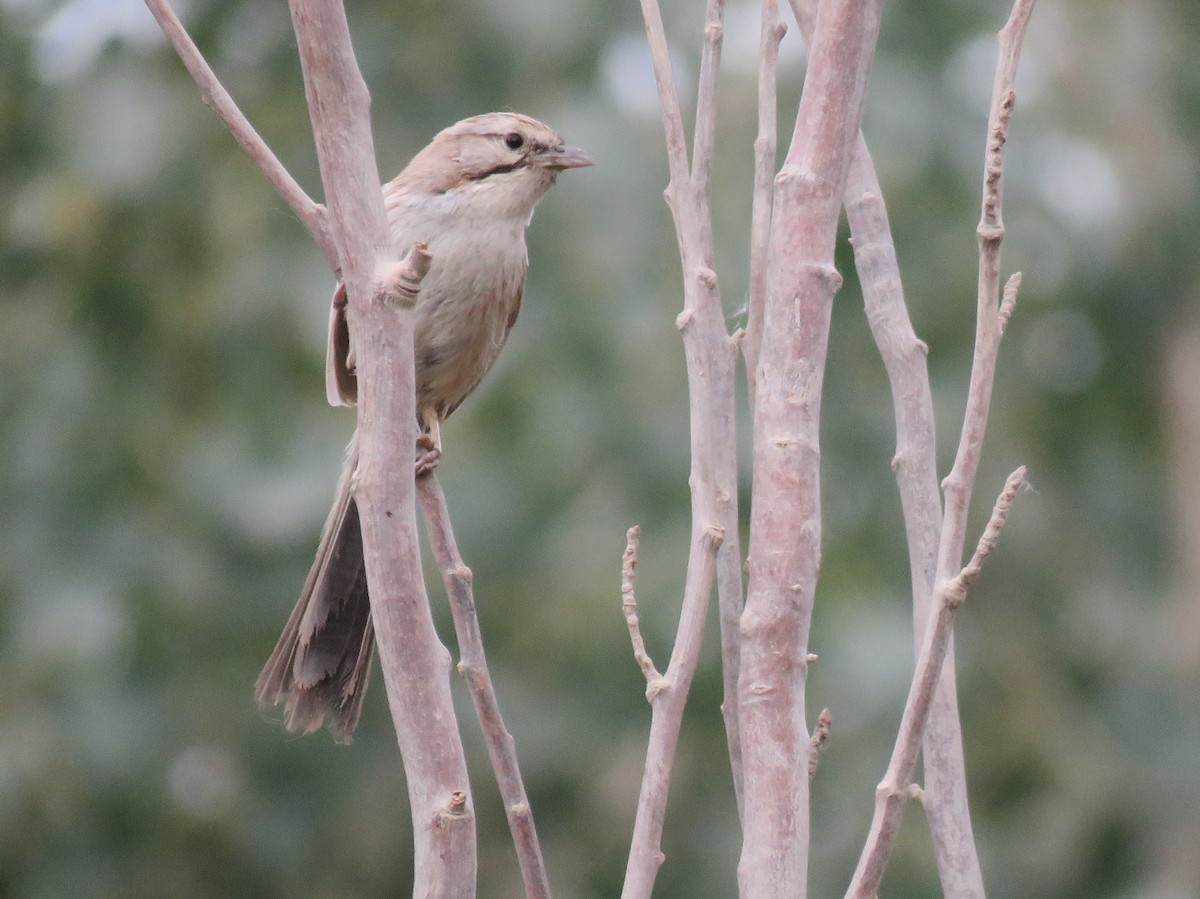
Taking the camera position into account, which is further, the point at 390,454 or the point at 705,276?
the point at 705,276

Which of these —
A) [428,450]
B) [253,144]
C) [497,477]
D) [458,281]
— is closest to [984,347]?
[253,144]

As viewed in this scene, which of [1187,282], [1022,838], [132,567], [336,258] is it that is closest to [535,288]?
[132,567]

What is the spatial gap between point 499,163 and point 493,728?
251 cm

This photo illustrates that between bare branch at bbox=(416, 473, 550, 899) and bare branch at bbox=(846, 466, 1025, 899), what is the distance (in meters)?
0.44

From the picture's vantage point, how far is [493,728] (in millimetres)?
2242

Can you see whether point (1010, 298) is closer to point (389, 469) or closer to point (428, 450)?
point (389, 469)

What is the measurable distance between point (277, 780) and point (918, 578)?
4.63 meters

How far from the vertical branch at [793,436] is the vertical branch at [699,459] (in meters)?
0.09

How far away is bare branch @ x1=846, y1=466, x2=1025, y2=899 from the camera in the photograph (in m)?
1.89

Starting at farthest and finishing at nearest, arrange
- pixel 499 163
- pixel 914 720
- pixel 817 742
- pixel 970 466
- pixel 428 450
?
pixel 499 163 → pixel 428 450 → pixel 817 742 → pixel 970 466 → pixel 914 720

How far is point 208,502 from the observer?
245 inches

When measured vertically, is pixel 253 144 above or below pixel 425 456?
above

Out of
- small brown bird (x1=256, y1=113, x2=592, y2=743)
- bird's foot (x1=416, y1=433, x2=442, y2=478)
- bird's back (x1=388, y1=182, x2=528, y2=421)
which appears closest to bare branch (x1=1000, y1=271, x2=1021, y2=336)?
bird's foot (x1=416, y1=433, x2=442, y2=478)

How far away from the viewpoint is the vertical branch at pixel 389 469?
6.66 ft
